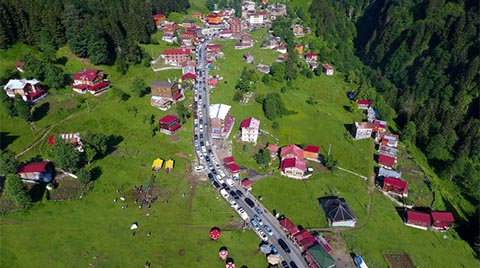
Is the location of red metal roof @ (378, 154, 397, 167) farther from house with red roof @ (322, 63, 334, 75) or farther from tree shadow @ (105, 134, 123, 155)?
tree shadow @ (105, 134, 123, 155)

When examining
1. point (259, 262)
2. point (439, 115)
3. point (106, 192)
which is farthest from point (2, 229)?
point (439, 115)

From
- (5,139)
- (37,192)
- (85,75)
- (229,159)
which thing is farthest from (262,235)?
(85,75)

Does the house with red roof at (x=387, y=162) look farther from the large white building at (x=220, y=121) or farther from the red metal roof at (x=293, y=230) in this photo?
the large white building at (x=220, y=121)

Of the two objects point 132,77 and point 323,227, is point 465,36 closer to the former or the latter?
point 323,227

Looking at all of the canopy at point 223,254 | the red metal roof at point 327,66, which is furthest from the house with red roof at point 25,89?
the red metal roof at point 327,66

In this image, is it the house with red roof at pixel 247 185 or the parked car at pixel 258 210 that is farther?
the house with red roof at pixel 247 185

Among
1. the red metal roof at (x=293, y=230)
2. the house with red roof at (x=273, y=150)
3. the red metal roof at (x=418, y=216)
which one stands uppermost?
the house with red roof at (x=273, y=150)
